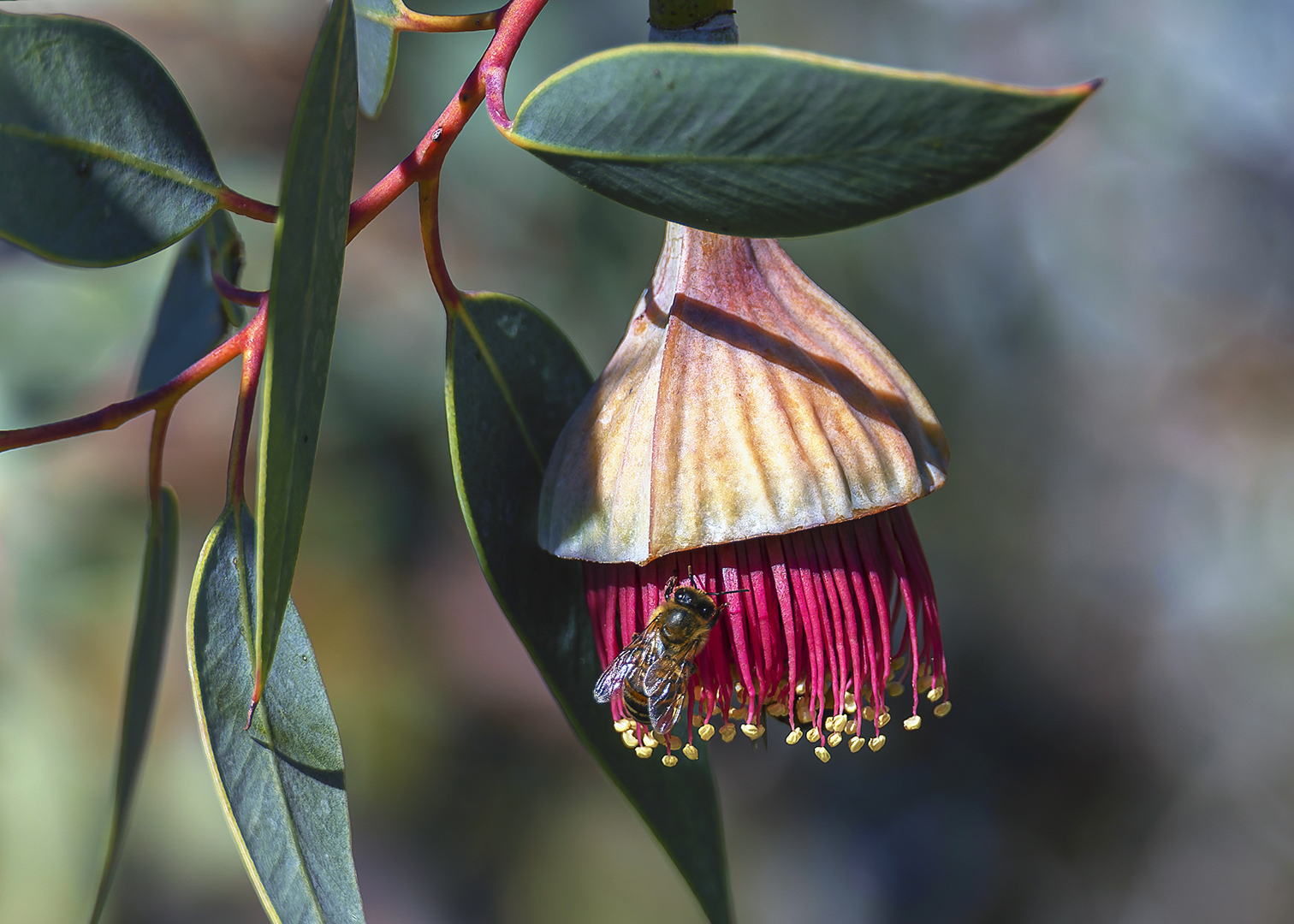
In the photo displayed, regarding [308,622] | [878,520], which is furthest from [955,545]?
[878,520]

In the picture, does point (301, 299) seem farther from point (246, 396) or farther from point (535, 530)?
point (535, 530)

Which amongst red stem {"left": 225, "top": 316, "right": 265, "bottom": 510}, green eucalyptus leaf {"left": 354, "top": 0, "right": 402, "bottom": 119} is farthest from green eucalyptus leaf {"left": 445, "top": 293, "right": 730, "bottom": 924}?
green eucalyptus leaf {"left": 354, "top": 0, "right": 402, "bottom": 119}

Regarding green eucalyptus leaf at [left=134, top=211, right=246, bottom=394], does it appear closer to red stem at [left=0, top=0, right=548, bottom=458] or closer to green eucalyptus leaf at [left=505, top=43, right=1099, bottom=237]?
red stem at [left=0, top=0, right=548, bottom=458]

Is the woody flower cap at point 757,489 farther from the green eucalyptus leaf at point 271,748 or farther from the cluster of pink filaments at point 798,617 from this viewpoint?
the green eucalyptus leaf at point 271,748

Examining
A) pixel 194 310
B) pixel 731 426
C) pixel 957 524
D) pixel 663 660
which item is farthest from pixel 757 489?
pixel 957 524

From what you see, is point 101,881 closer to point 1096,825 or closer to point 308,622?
point 308,622

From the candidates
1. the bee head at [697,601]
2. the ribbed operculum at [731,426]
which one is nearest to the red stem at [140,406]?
the ribbed operculum at [731,426]

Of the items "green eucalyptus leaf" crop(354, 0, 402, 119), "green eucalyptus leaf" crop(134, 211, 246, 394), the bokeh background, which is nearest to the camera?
"green eucalyptus leaf" crop(354, 0, 402, 119)
